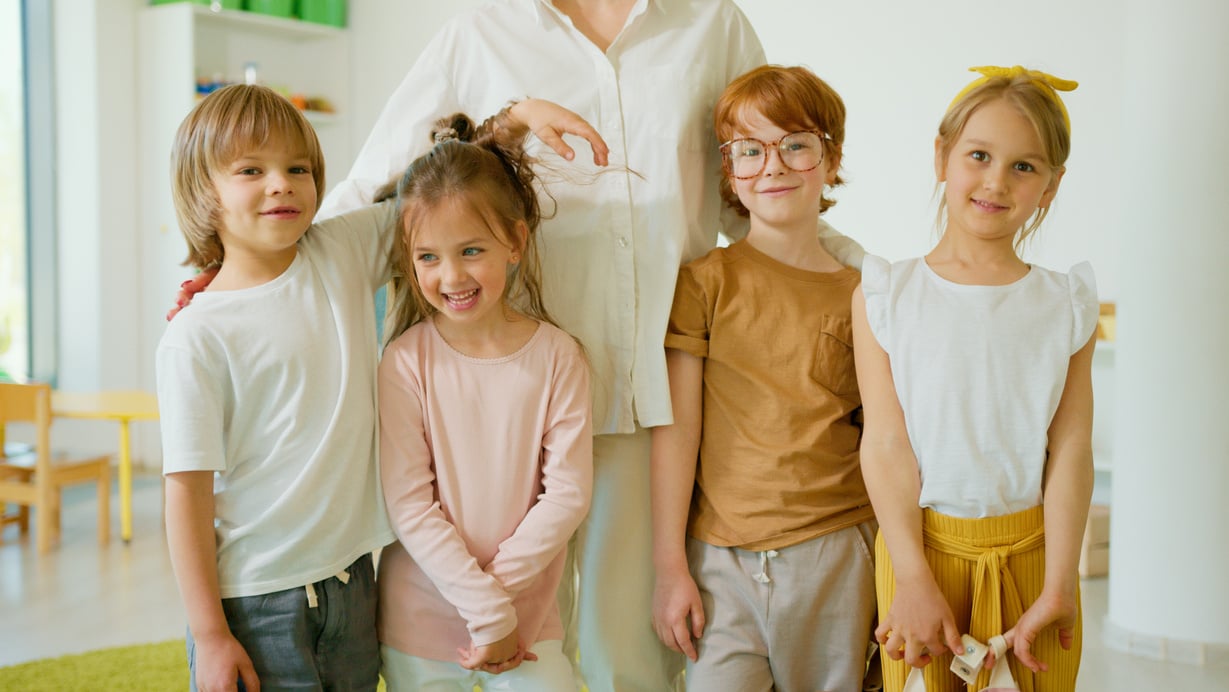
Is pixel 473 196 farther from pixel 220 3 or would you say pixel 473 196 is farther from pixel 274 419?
pixel 220 3

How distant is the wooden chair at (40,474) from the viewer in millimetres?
4273

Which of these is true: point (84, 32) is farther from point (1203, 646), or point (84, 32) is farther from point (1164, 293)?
point (1203, 646)

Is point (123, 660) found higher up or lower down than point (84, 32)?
lower down

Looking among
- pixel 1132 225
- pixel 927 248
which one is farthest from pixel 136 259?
pixel 1132 225

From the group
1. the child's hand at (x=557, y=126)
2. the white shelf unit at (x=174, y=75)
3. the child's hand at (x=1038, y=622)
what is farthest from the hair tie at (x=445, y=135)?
the white shelf unit at (x=174, y=75)

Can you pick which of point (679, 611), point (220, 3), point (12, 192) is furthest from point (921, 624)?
point (12, 192)

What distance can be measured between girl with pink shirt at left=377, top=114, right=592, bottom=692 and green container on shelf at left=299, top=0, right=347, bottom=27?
15.0ft

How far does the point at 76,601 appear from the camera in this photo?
3652 mm

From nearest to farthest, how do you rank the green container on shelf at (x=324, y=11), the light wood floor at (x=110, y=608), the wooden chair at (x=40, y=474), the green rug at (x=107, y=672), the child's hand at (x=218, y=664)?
the child's hand at (x=218, y=664), the green rug at (x=107, y=672), the light wood floor at (x=110, y=608), the wooden chair at (x=40, y=474), the green container on shelf at (x=324, y=11)

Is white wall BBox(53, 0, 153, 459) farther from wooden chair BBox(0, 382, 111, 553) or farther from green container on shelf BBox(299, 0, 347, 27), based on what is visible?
wooden chair BBox(0, 382, 111, 553)

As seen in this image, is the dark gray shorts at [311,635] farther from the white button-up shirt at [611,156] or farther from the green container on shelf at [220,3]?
the green container on shelf at [220,3]

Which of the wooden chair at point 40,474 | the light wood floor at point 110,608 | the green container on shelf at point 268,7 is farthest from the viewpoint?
the green container on shelf at point 268,7

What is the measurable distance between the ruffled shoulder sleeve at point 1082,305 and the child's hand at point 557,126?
2.12 ft

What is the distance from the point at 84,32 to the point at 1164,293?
4.69m
